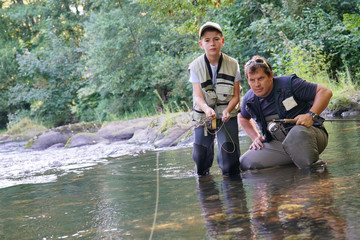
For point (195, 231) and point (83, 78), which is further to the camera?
point (83, 78)

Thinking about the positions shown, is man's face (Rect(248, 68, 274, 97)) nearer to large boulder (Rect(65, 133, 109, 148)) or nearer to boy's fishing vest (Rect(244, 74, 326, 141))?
Answer: boy's fishing vest (Rect(244, 74, 326, 141))

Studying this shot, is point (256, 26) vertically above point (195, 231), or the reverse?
point (256, 26)

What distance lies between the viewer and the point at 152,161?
7047mm

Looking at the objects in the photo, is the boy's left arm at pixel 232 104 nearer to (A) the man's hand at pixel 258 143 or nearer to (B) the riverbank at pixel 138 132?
(A) the man's hand at pixel 258 143

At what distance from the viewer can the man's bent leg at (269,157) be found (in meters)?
4.62

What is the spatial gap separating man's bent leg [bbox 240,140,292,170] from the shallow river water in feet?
0.43

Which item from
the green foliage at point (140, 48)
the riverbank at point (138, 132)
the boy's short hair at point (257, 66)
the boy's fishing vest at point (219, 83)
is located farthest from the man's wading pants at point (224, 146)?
the green foliage at point (140, 48)

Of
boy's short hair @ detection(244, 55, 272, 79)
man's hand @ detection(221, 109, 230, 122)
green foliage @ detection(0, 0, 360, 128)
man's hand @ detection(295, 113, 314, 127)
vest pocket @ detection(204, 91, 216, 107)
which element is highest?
green foliage @ detection(0, 0, 360, 128)

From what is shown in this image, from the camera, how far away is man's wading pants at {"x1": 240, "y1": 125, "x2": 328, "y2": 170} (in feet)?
13.6

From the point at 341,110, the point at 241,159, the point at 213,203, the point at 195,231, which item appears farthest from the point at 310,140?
the point at 341,110

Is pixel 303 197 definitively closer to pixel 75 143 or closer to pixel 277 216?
pixel 277 216

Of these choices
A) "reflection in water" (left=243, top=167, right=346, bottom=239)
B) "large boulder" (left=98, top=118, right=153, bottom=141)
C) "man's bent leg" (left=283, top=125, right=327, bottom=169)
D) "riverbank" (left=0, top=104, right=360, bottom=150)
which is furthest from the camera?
"large boulder" (left=98, top=118, right=153, bottom=141)

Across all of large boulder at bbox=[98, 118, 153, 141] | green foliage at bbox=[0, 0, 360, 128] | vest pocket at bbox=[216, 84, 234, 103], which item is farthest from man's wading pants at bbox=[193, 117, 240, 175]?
large boulder at bbox=[98, 118, 153, 141]

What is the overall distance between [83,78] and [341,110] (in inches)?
864
